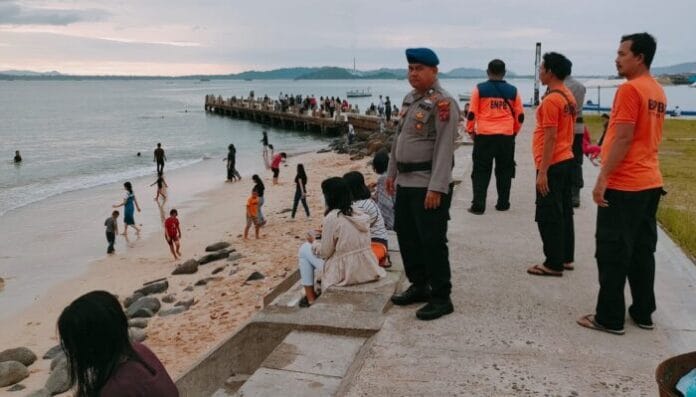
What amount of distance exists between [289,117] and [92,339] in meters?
46.0

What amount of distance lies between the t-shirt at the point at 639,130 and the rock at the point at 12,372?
6716 millimetres

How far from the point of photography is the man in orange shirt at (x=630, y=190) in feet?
10.9

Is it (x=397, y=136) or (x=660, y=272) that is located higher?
(x=397, y=136)

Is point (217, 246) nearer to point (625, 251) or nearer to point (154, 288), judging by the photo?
point (154, 288)

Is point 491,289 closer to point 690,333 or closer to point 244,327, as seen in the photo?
point 690,333

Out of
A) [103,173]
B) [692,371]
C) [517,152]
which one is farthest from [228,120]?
[692,371]

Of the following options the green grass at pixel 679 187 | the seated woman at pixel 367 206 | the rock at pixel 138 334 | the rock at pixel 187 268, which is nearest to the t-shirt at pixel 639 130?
the seated woman at pixel 367 206

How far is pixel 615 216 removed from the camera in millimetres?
3496

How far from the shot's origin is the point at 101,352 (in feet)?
6.75

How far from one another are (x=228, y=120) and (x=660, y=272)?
5845cm

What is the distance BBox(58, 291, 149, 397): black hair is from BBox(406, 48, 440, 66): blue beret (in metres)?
2.44

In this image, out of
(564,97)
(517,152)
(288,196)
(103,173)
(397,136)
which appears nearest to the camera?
(397,136)

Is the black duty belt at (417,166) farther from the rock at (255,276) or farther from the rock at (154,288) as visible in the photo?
the rock at (154,288)

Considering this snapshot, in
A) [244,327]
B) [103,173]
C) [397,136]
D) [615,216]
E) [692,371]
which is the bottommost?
[103,173]
